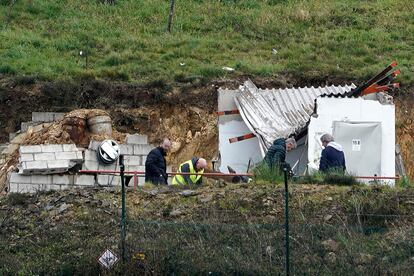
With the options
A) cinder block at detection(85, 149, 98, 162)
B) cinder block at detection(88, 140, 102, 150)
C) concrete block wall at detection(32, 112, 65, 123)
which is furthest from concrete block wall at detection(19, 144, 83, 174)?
concrete block wall at detection(32, 112, 65, 123)

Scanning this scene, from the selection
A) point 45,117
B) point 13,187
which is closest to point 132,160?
point 13,187

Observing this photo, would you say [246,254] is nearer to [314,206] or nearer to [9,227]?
[314,206]

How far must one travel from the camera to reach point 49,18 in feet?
98.1

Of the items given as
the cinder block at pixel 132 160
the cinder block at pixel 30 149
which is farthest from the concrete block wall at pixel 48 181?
the cinder block at pixel 132 160

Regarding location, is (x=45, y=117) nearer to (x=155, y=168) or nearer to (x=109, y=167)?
(x=109, y=167)

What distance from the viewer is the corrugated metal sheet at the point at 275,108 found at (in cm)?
2283

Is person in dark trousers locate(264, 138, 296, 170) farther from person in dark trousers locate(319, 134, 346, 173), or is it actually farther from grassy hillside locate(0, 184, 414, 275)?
grassy hillside locate(0, 184, 414, 275)

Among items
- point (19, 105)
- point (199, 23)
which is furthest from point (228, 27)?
point (19, 105)

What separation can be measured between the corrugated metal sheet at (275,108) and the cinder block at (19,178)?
4.76m

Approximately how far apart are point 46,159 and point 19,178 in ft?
2.07

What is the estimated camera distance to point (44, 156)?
846 inches

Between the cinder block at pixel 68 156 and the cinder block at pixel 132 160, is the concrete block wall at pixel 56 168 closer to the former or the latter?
the cinder block at pixel 68 156

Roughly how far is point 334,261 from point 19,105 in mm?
11628

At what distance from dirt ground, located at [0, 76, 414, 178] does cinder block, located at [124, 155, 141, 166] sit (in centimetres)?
205
